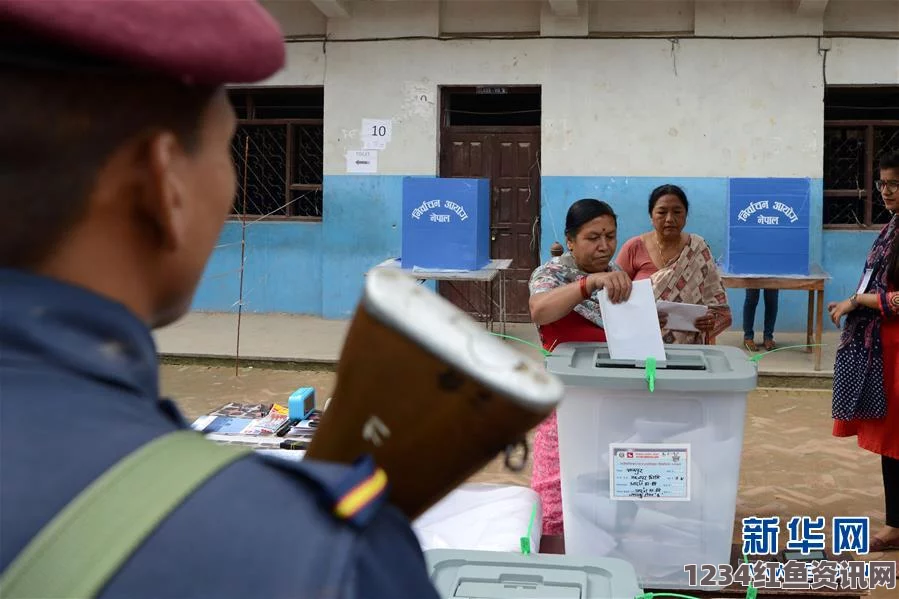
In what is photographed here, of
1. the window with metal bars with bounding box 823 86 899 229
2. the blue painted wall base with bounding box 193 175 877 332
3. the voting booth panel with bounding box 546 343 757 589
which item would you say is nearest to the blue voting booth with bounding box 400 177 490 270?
the blue painted wall base with bounding box 193 175 877 332

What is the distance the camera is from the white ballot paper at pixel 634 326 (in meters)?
2.26

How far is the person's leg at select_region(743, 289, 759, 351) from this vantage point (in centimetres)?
738

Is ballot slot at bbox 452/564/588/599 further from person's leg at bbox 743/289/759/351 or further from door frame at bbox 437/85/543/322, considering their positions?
door frame at bbox 437/85/543/322

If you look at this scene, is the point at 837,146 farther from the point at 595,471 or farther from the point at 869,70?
the point at 595,471

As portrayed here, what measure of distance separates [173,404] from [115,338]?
85mm

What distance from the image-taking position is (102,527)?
48 centimetres

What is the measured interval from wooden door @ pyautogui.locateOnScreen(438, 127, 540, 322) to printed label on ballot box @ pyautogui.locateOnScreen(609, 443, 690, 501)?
6.34 metres

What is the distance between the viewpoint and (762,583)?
6.85 feet

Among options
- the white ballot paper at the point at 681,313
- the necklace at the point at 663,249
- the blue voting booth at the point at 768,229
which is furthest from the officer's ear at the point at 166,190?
the blue voting booth at the point at 768,229

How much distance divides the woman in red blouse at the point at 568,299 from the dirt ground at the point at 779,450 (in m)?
0.79

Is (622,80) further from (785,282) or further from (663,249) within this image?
(663,249)

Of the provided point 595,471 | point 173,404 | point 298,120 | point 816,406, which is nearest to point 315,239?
point 298,120

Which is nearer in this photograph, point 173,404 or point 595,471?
point 173,404

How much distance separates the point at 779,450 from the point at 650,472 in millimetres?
3331
